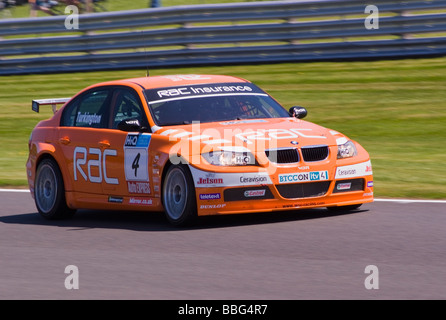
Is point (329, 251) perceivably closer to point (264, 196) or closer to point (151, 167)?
point (264, 196)

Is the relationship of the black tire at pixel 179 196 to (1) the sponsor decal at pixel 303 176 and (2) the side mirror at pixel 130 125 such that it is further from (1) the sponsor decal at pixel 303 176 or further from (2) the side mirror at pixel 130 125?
(1) the sponsor decal at pixel 303 176

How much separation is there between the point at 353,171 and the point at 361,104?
7480mm

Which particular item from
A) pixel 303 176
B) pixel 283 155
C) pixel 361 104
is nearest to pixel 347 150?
pixel 303 176

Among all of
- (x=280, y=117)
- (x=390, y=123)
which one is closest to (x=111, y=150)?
(x=280, y=117)

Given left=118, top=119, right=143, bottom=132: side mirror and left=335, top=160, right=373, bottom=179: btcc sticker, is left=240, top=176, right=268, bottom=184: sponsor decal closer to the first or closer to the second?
left=335, top=160, right=373, bottom=179: btcc sticker

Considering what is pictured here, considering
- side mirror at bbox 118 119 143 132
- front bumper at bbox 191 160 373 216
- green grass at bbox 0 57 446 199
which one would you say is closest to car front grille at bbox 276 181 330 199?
front bumper at bbox 191 160 373 216

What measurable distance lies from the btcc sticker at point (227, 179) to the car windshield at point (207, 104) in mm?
1044

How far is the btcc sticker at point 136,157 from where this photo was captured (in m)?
9.50

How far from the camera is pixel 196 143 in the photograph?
902cm

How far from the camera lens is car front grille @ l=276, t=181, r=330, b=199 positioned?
901cm

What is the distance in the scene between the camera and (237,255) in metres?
7.68

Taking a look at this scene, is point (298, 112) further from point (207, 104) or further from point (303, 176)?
point (303, 176)

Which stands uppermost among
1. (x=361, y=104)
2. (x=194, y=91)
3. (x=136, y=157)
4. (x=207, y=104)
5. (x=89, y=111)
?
(x=194, y=91)
